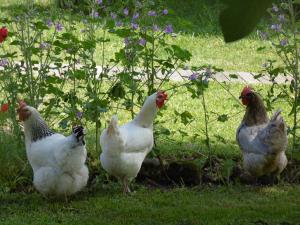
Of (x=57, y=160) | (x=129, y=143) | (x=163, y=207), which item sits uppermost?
(x=129, y=143)

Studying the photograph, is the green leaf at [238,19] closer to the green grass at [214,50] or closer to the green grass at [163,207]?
the green grass at [163,207]

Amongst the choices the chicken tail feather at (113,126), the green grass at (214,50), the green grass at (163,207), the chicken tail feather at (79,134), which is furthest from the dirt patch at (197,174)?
the green grass at (214,50)

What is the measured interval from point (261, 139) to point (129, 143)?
1068mm

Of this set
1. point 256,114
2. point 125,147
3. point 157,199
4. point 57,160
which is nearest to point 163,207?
point 157,199

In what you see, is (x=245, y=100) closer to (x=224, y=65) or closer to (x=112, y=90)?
(x=112, y=90)

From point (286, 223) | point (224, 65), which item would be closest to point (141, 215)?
point (286, 223)

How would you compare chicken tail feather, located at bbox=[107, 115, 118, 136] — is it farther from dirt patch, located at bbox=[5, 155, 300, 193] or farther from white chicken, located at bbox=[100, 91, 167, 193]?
dirt patch, located at bbox=[5, 155, 300, 193]

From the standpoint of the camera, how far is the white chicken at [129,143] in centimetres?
488

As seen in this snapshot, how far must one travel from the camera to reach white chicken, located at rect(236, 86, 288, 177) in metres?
5.10

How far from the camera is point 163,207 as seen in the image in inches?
190

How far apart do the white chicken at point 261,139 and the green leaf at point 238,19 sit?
4431 mm

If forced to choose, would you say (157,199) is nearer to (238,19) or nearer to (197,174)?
(197,174)

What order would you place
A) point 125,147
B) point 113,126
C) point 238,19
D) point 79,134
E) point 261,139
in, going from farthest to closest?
point 261,139
point 125,147
point 113,126
point 79,134
point 238,19

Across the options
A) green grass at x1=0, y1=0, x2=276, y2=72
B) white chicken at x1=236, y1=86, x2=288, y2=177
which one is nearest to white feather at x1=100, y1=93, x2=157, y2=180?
white chicken at x1=236, y1=86, x2=288, y2=177
